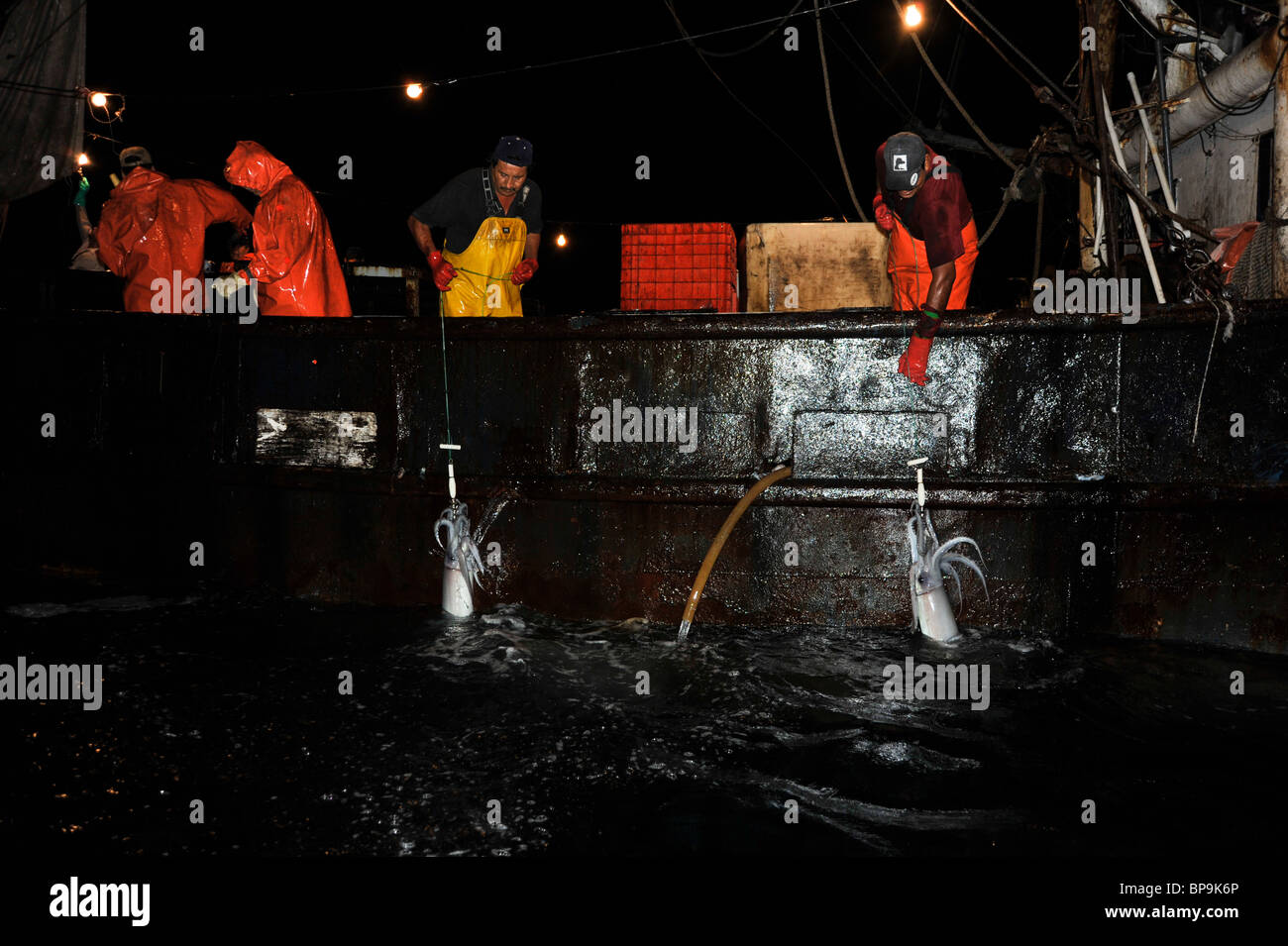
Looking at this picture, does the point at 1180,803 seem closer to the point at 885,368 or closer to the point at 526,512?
the point at 885,368

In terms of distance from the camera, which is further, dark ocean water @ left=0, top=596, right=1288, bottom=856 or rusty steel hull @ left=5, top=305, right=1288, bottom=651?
rusty steel hull @ left=5, top=305, right=1288, bottom=651

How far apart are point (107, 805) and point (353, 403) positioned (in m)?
2.93

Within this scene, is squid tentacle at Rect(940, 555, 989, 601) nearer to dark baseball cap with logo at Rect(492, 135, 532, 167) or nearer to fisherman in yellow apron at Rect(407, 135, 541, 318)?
fisherman in yellow apron at Rect(407, 135, 541, 318)

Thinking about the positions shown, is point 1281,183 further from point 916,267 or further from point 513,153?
point 513,153

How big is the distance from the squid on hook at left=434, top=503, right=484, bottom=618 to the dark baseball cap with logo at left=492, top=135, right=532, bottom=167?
2.55 metres

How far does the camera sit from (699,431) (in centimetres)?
504

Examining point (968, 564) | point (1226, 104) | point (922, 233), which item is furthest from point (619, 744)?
point (1226, 104)

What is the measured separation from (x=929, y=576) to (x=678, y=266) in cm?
330

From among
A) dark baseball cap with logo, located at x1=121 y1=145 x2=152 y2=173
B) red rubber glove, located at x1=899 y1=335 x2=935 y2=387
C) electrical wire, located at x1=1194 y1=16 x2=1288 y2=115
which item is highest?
electrical wire, located at x1=1194 y1=16 x2=1288 y2=115

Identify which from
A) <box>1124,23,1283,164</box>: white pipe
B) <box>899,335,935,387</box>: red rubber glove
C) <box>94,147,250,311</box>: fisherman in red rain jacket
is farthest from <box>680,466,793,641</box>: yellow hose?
<box>1124,23,1283,164</box>: white pipe

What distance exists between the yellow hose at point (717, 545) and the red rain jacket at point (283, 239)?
3.28 meters

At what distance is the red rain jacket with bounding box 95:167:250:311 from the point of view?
6.32 m

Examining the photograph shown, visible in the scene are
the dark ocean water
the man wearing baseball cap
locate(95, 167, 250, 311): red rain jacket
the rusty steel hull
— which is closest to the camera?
the dark ocean water
